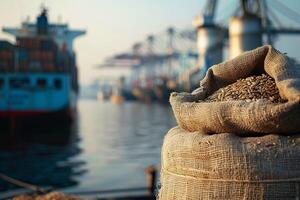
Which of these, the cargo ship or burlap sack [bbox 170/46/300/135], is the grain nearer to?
burlap sack [bbox 170/46/300/135]

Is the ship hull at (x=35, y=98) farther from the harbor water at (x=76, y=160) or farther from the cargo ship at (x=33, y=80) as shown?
the harbor water at (x=76, y=160)

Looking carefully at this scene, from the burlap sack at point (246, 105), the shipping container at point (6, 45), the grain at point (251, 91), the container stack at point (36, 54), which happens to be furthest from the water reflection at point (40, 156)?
the grain at point (251, 91)

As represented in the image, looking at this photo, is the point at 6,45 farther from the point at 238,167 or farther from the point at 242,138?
the point at 238,167

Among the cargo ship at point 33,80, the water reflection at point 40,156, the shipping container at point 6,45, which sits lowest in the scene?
the water reflection at point 40,156

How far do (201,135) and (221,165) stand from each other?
288 mm

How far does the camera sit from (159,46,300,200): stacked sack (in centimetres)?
265

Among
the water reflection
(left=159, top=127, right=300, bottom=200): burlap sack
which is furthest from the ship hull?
(left=159, top=127, right=300, bottom=200): burlap sack

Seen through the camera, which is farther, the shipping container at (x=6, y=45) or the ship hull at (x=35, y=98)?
the shipping container at (x=6, y=45)

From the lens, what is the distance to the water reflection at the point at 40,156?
14.2 m

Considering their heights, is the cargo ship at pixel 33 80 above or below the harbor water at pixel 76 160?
above

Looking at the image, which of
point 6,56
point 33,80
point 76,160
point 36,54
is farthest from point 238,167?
point 6,56

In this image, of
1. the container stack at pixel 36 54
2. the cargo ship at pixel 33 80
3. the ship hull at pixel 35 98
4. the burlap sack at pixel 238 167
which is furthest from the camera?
the container stack at pixel 36 54

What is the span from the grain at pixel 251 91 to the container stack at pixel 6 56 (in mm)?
32468

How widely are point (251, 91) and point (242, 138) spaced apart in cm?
40
